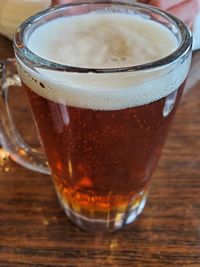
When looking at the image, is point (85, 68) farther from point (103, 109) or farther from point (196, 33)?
point (196, 33)

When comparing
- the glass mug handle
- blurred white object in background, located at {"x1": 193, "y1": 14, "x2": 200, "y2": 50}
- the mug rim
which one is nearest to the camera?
the mug rim

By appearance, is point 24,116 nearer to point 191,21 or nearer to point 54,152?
point 54,152

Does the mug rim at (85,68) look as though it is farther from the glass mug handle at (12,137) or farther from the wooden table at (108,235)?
the wooden table at (108,235)

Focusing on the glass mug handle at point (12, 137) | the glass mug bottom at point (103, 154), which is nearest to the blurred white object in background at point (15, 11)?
the glass mug handle at point (12, 137)

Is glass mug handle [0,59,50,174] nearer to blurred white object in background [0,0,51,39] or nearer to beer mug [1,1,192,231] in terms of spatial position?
beer mug [1,1,192,231]

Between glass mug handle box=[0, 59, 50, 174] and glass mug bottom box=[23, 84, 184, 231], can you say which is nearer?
glass mug bottom box=[23, 84, 184, 231]

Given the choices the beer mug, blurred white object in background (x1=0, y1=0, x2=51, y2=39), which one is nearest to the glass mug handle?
the beer mug

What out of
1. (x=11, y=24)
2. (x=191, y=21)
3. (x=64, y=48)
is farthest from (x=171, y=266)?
(x=11, y=24)
